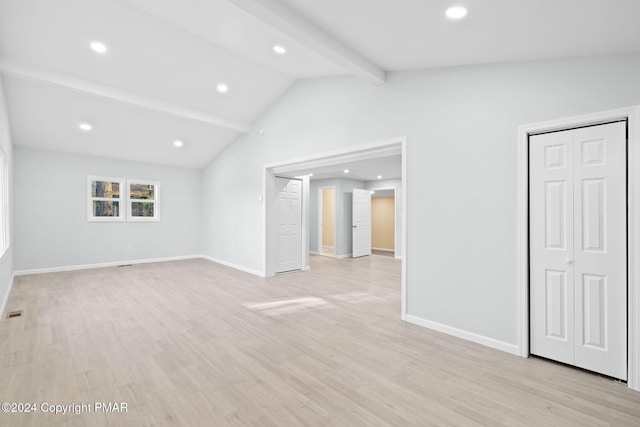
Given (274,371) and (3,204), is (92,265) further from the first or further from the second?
(274,371)

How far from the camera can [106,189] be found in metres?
7.27

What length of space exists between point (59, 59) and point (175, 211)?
4.79 metres

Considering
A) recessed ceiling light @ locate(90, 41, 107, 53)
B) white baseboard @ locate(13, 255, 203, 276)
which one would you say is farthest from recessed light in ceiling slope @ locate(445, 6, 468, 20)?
white baseboard @ locate(13, 255, 203, 276)

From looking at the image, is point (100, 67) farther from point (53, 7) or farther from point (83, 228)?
point (83, 228)

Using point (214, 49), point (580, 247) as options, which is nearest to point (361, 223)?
point (214, 49)

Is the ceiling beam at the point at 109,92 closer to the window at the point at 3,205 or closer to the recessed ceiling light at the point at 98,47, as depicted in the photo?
the recessed ceiling light at the point at 98,47

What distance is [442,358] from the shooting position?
8.89ft

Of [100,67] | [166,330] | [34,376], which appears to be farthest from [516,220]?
[100,67]

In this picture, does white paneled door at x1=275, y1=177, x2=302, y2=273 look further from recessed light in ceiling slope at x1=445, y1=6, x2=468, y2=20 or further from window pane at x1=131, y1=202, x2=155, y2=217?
recessed light in ceiling slope at x1=445, y1=6, x2=468, y2=20

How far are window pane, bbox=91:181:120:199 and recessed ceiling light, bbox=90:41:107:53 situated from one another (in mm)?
4142

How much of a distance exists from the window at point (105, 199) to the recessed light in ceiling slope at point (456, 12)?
8038 mm

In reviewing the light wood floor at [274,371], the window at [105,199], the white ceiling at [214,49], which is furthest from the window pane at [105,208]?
the light wood floor at [274,371]

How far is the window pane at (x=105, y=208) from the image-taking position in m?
7.11

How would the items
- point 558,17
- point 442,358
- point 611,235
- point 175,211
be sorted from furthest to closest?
point 175,211 → point 442,358 → point 611,235 → point 558,17
